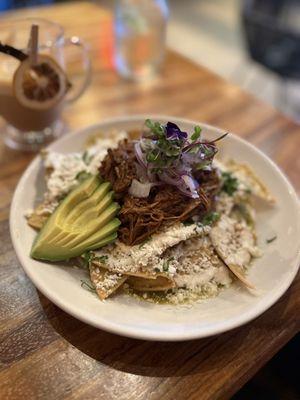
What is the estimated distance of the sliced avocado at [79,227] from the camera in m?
1.08

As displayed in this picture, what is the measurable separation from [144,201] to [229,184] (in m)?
0.32

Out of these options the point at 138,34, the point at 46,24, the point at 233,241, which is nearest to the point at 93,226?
the point at 233,241

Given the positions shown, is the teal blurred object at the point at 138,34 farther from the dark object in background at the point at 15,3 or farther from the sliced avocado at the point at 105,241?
the dark object in background at the point at 15,3

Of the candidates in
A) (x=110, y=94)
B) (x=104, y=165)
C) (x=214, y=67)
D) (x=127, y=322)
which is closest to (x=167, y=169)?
(x=104, y=165)

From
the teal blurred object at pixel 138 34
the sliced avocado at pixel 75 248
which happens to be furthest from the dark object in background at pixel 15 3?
the sliced avocado at pixel 75 248

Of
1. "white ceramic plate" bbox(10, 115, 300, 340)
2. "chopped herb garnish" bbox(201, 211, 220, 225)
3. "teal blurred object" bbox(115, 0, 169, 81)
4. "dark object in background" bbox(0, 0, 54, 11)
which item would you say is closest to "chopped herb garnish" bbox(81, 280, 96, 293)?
"white ceramic plate" bbox(10, 115, 300, 340)

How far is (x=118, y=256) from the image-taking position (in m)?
1.12

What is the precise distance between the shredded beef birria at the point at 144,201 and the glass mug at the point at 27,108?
1.65ft

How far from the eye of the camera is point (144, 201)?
1170 mm

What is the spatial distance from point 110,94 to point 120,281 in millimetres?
1167

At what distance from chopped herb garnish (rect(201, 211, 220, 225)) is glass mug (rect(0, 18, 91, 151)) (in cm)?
75

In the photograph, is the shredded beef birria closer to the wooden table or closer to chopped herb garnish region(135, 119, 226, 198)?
chopped herb garnish region(135, 119, 226, 198)

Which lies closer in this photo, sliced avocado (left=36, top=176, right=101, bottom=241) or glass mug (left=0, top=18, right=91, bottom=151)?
sliced avocado (left=36, top=176, right=101, bottom=241)

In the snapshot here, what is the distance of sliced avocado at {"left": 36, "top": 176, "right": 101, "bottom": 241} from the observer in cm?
110
